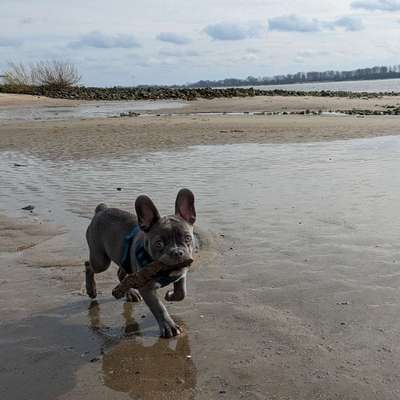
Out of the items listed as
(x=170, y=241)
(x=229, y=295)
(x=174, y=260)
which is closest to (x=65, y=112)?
(x=229, y=295)

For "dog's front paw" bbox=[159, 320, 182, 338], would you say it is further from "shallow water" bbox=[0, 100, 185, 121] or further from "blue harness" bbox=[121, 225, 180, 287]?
"shallow water" bbox=[0, 100, 185, 121]

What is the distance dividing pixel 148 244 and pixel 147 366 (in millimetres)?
936

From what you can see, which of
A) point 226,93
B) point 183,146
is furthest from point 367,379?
point 226,93

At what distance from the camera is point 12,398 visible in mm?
4031

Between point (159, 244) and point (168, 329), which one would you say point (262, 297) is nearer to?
point (168, 329)

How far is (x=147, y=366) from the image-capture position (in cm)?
450

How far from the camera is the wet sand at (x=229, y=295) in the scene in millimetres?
4238

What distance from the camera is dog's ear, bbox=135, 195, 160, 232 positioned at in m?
4.81

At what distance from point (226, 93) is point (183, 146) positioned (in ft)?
127

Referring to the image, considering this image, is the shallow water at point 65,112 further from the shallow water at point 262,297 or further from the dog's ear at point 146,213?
the dog's ear at point 146,213

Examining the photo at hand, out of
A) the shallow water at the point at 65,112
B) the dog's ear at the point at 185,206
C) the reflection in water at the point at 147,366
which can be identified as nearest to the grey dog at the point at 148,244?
the dog's ear at the point at 185,206

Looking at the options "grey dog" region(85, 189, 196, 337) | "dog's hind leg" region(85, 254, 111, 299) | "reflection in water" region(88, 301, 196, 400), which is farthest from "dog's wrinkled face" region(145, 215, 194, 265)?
"dog's hind leg" region(85, 254, 111, 299)

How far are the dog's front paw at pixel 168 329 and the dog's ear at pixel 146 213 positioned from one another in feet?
2.60

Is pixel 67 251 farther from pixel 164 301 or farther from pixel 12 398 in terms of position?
pixel 12 398
